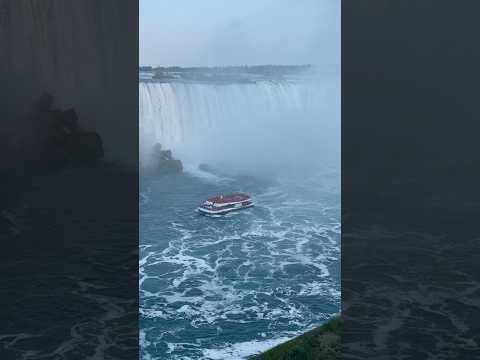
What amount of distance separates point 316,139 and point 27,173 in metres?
16.3

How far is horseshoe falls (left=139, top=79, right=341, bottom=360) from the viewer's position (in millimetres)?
17516

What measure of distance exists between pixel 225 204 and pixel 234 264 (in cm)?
162

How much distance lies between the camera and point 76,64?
5.74 metres

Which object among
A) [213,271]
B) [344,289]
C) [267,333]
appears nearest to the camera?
[344,289]

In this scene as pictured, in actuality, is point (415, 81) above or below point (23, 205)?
above

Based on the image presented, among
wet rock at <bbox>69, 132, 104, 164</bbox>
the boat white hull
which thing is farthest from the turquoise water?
wet rock at <bbox>69, 132, 104, 164</bbox>

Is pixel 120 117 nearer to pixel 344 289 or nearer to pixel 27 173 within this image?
pixel 27 173

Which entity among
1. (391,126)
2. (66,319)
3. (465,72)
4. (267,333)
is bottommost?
(267,333)

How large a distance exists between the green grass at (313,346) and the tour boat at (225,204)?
446 centimetres

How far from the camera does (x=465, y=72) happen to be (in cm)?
613

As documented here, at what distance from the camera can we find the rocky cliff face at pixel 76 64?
5496 millimetres

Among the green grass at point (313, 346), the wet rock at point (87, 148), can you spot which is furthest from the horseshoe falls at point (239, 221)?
the wet rock at point (87, 148)

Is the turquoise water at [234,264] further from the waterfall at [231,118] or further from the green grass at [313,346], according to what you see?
the waterfall at [231,118]

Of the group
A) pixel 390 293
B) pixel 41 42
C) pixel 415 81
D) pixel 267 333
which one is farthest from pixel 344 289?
pixel 267 333
